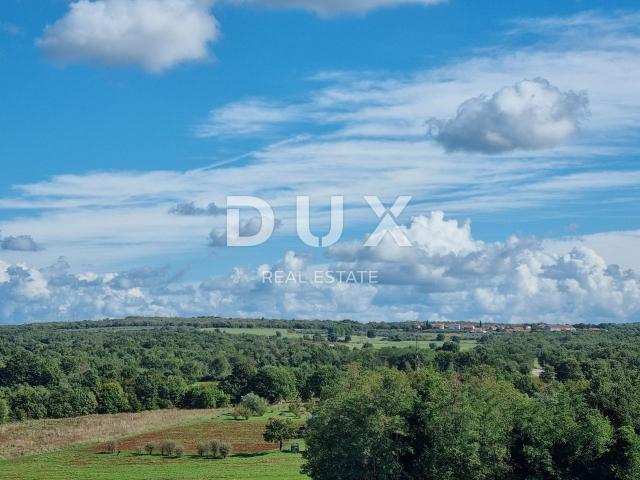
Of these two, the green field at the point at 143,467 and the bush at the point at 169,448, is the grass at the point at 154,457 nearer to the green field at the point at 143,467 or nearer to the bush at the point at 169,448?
the green field at the point at 143,467

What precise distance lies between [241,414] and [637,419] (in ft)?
250

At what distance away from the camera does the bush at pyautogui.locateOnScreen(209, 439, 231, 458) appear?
86525mm

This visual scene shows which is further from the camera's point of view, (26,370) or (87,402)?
(26,370)

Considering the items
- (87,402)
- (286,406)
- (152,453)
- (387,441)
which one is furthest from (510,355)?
(387,441)

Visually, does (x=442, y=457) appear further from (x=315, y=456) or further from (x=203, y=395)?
(x=203, y=395)

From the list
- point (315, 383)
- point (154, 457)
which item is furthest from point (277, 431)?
point (315, 383)

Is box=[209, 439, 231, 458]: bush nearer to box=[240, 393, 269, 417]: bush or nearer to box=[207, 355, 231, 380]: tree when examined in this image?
box=[240, 393, 269, 417]: bush

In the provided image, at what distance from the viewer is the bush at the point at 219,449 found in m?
86.5

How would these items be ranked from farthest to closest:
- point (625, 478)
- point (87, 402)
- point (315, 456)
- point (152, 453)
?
point (87, 402), point (152, 453), point (315, 456), point (625, 478)

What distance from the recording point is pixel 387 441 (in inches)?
2127

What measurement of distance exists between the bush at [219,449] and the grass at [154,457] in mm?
948

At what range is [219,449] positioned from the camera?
3425 inches

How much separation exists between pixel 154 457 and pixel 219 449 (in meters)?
6.88

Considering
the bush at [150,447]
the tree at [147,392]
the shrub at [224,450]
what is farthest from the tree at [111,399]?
the shrub at [224,450]
